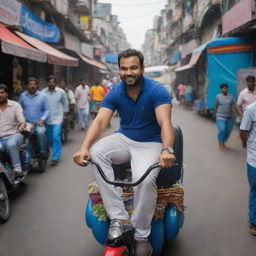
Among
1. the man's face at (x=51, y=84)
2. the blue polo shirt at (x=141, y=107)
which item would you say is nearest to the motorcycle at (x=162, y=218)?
the blue polo shirt at (x=141, y=107)

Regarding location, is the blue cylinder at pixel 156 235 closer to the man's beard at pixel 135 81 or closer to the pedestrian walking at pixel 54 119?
the man's beard at pixel 135 81

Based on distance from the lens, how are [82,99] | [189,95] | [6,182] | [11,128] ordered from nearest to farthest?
[6,182] → [11,128] → [82,99] → [189,95]

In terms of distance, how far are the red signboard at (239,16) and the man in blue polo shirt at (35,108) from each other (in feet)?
23.1

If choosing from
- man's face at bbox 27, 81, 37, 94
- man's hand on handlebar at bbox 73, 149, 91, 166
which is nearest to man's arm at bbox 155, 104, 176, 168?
man's hand on handlebar at bbox 73, 149, 91, 166

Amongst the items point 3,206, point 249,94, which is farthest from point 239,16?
point 3,206

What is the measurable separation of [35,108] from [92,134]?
3.79 m

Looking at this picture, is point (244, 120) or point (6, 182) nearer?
point (244, 120)

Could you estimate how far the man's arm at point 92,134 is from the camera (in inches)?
97.9

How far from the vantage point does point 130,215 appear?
2.72 metres

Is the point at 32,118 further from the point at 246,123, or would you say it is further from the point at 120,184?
the point at 120,184

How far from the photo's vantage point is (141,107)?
2838 millimetres

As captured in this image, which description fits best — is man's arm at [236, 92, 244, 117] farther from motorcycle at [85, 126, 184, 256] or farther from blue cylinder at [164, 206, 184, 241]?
blue cylinder at [164, 206, 184, 241]

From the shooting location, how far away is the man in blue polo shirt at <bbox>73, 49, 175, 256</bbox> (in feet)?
8.02

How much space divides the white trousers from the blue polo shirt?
0.18 m
